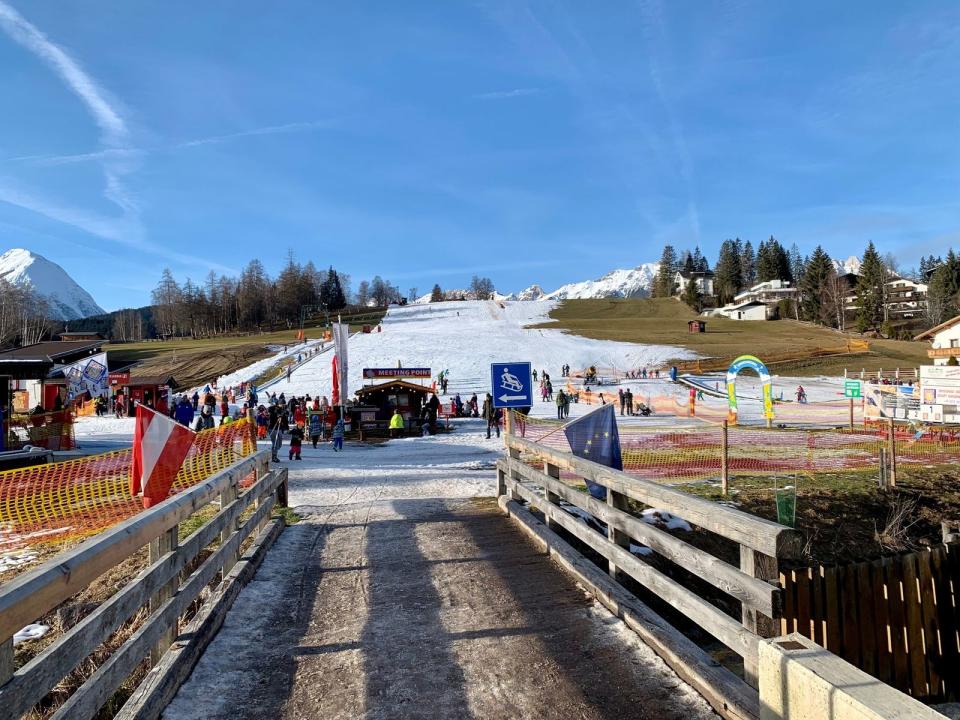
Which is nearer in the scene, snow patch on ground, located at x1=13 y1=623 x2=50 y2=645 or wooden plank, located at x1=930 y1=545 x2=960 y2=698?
snow patch on ground, located at x1=13 y1=623 x2=50 y2=645

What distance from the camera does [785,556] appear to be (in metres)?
3.20

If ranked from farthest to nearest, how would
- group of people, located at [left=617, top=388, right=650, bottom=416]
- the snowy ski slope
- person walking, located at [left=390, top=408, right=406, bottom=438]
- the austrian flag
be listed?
the snowy ski slope < group of people, located at [left=617, top=388, right=650, bottom=416] < person walking, located at [left=390, top=408, right=406, bottom=438] < the austrian flag

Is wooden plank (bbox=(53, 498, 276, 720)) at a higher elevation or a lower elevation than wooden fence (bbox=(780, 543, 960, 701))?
higher

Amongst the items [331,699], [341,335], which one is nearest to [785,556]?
[331,699]

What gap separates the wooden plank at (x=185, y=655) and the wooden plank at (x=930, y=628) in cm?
685

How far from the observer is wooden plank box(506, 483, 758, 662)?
11.6 feet

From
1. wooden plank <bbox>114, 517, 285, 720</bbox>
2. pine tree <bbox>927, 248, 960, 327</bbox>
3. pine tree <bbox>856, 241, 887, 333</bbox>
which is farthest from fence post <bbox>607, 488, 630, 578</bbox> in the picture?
pine tree <bbox>927, 248, 960, 327</bbox>

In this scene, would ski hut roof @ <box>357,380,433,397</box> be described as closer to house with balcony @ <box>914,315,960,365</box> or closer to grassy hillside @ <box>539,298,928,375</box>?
house with balcony @ <box>914,315,960,365</box>

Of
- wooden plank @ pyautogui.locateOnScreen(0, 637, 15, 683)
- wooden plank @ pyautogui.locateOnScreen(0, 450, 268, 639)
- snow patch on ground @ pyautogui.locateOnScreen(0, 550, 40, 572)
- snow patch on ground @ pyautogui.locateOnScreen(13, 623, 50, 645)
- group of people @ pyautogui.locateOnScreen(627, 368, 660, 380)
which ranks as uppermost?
group of people @ pyautogui.locateOnScreen(627, 368, 660, 380)

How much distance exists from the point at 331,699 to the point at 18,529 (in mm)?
8242

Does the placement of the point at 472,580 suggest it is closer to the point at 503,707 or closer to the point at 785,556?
the point at 503,707

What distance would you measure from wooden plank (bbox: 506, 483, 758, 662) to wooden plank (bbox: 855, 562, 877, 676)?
2594 mm

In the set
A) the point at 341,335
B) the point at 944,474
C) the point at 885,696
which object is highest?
the point at 341,335

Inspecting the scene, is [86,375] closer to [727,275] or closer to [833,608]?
[833,608]
